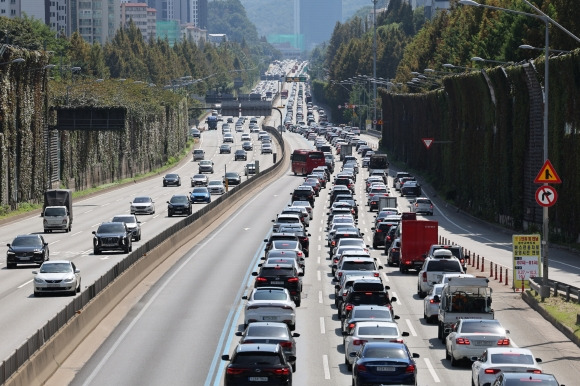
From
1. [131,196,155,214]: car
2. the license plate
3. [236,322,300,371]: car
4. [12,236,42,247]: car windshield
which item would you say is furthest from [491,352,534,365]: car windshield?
[131,196,155,214]: car

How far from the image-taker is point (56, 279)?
48.5m

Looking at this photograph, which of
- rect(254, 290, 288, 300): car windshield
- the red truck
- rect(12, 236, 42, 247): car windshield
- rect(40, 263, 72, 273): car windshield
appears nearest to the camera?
rect(254, 290, 288, 300): car windshield

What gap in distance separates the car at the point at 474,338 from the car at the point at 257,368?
6.72 metres

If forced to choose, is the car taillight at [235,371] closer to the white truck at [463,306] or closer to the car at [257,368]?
the car at [257,368]

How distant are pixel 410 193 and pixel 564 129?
44055mm

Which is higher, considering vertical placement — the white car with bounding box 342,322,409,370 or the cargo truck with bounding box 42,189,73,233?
the white car with bounding box 342,322,409,370

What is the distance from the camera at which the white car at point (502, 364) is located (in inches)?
1104

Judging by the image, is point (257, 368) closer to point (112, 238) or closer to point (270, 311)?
point (270, 311)

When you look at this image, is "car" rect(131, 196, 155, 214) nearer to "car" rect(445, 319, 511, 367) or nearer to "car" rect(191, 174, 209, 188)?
"car" rect(191, 174, 209, 188)

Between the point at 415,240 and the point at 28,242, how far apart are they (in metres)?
17.7

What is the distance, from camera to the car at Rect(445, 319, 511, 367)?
3338cm

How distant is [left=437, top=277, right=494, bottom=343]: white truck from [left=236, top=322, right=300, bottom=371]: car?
7254 millimetres

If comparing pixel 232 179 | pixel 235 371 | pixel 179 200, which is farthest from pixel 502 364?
pixel 232 179

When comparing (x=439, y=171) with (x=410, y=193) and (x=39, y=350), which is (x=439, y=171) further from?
(x=39, y=350)
